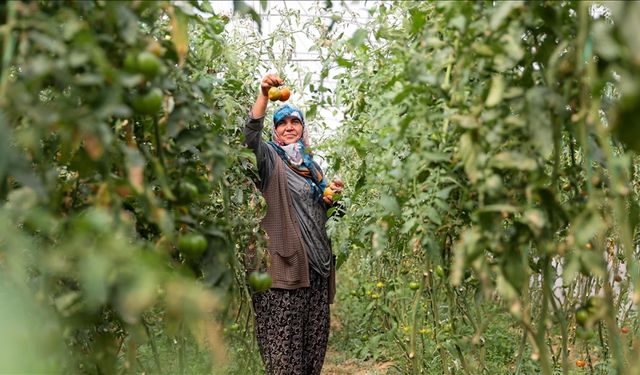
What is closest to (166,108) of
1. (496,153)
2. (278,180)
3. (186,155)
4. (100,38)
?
(100,38)

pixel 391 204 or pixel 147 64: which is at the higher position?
pixel 147 64

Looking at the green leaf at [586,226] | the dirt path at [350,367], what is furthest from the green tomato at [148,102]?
the dirt path at [350,367]

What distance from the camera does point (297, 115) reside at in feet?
9.36

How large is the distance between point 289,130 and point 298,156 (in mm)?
120

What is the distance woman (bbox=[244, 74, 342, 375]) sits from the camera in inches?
104

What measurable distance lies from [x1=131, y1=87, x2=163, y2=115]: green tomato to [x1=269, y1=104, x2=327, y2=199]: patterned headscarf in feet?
5.57

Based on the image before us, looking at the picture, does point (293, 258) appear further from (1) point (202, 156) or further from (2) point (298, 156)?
(1) point (202, 156)

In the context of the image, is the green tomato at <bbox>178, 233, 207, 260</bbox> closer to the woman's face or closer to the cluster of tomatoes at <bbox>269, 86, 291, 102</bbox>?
the cluster of tomatoes at <bbox>269, 86, 291, 102</bbox>

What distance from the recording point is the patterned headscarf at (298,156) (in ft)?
9.16

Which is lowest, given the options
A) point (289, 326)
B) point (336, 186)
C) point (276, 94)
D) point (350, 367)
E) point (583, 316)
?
point (350, 367)

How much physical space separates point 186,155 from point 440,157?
0.54 meters

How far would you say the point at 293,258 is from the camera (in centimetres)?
264

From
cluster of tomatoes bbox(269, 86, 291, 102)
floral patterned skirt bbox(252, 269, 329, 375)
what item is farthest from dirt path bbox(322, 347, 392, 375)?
cluster of tomatoes bbox(269, 86, 291, 102)

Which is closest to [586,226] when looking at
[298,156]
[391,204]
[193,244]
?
[391,204]
